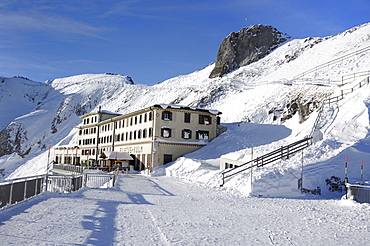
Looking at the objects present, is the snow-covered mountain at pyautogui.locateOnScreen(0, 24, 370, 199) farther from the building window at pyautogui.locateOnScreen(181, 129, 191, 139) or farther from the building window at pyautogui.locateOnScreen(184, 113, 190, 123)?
the building window at pyautogui.locateOnScreen(184, 113, 190, 123)

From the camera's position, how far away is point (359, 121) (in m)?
25.0

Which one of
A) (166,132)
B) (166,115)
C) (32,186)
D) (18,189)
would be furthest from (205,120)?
(18,189)

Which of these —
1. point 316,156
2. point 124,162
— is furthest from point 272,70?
point 316,156

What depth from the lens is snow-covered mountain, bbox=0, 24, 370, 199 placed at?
69.1ft

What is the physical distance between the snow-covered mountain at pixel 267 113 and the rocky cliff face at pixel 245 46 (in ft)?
15.5

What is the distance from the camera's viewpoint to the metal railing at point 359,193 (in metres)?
15.6

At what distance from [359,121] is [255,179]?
11.6 metres

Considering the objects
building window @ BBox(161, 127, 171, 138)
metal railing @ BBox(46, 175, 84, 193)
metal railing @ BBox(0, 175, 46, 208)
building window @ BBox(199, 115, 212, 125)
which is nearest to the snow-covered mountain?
building window @ BBox(199, 115, 212, 125)

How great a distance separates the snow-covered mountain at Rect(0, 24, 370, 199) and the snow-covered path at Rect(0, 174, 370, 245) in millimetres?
5494

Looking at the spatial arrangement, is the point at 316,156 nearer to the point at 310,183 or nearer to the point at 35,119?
the point at 310,183

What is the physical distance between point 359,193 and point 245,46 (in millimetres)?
98743

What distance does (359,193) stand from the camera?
16016 millimetres

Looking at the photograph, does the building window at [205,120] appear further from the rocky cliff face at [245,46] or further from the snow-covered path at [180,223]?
the rocky cliff face at [245,46]

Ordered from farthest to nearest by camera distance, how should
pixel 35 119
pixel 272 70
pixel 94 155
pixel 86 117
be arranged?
pixel 35 119
pixel 272 70
pixel 86 117
pixel 94 155
